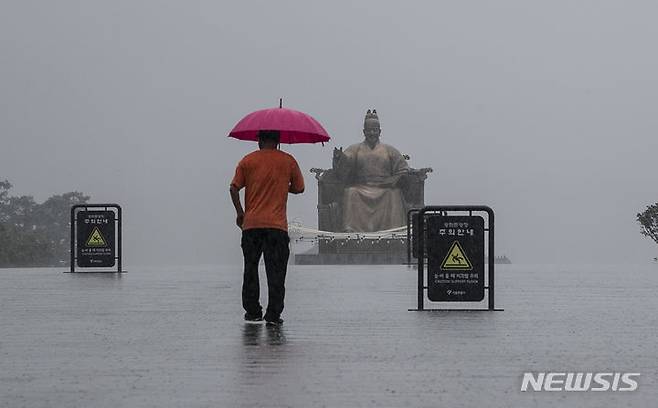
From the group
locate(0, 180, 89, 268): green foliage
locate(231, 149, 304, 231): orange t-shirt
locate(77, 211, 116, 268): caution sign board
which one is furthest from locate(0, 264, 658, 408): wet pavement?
locate(0, 180, 89, 268): green foliage

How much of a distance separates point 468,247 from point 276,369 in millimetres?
5805

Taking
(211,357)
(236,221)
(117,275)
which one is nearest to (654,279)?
(117,275)

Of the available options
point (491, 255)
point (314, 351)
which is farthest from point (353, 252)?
point (314, 351)

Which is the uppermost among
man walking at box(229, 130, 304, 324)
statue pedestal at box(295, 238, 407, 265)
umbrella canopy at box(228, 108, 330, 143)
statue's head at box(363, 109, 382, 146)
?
statue's head at box(363, 109, 382, 146)

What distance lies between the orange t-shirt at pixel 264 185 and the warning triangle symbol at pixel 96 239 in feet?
41.1

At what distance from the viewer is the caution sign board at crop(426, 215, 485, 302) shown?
1364cm

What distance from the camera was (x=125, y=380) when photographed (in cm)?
760

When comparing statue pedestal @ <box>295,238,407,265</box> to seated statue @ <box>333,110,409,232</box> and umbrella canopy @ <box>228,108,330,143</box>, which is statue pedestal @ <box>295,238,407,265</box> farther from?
umbrella canopy @ <box>228,108,330,143</box>

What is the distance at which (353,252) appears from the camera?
156ft

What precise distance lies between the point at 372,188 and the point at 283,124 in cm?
3824

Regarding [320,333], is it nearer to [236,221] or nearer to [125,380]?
[236,221]

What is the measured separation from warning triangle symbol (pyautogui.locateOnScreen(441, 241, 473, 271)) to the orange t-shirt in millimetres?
2406

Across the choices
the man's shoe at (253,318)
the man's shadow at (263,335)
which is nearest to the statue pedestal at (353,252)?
the man's shoe at (253,318)

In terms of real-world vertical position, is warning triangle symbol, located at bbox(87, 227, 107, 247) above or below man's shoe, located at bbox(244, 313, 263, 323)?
above
